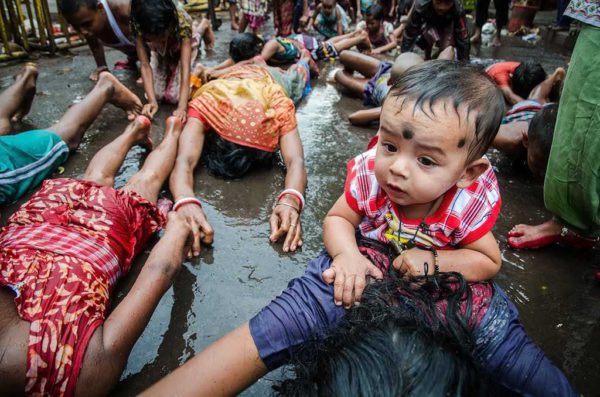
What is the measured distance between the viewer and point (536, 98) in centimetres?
388

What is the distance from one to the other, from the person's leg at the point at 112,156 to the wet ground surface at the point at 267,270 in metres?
0.23

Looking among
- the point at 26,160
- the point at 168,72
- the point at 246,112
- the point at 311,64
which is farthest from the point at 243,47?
the point at 26,160

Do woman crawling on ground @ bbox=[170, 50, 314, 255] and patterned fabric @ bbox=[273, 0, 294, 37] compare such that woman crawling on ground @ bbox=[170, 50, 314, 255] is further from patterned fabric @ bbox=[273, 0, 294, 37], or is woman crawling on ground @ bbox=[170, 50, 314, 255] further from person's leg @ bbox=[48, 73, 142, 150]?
patterned fabric @ bbox=[273, 0, 294, 37]

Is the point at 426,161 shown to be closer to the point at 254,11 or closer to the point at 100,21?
the point at 100,21

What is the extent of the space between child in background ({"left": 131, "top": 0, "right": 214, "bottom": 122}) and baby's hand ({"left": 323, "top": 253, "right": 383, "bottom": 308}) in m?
2.06

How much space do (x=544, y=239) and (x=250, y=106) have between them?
1951 millimetres

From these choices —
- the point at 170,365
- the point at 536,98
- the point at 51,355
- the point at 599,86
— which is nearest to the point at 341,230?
the point at 170,365

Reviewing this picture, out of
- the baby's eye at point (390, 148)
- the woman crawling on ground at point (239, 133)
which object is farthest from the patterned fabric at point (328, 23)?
the baby's eye at point (390, 148)

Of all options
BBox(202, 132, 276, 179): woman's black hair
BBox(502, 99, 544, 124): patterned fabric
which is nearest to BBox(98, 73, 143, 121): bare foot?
BBox(202, 132, 276, 179): woman's black hair

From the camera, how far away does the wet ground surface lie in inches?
61.2

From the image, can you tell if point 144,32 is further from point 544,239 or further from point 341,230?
point 544,239

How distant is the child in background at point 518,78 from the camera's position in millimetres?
4164

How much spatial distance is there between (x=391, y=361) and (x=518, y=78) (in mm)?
4372

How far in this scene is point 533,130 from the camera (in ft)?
7.72
